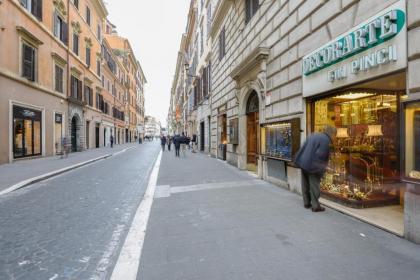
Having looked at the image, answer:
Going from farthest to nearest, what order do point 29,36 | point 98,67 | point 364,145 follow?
point 98,67 → point 29,36 → point 364,145

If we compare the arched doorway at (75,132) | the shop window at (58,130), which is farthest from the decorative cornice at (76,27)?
the shop window at (58,130)

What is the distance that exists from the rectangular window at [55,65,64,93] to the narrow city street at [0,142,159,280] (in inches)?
589

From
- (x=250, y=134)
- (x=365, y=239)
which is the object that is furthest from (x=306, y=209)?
(x=250, y=134)

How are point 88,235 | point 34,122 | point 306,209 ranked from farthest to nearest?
point 34,122 < point 306,209 < point 88,235

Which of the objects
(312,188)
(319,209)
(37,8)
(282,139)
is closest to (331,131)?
(312,188)

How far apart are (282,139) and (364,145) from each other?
A: 213cm

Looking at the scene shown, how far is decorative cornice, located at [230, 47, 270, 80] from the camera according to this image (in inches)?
344

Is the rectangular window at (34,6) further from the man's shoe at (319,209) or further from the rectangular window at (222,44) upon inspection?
the man's shoe at (319,209)

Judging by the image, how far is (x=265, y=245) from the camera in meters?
3.62

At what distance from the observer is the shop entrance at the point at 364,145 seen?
5.61 meters

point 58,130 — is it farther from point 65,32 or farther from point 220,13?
point 220,13

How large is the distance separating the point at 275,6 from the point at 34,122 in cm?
1543

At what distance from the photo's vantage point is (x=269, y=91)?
345 inches

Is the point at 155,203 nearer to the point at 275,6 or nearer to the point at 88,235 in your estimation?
the point at 88,235
